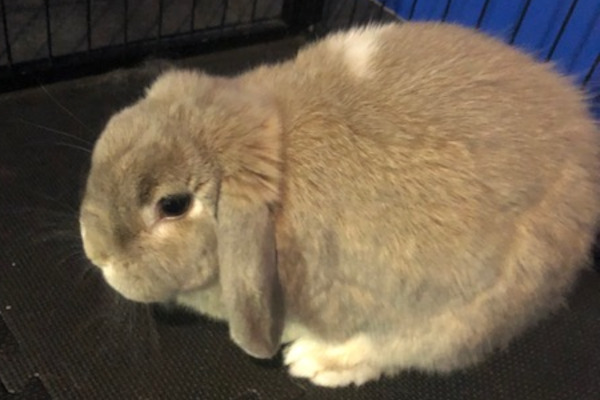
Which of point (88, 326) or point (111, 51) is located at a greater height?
point (111, 51)

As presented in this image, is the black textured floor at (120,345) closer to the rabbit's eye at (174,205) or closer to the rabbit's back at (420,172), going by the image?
the rabbit's back at (420,172)

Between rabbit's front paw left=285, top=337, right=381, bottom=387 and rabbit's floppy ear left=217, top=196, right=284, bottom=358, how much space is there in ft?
0.79

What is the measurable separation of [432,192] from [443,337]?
32cm

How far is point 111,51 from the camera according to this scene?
82.7 inches

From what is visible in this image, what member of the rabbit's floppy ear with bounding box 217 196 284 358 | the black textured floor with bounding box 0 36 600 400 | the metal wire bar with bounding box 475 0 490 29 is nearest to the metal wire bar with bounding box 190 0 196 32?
the black textured floor with bounding box 0 36 600 400

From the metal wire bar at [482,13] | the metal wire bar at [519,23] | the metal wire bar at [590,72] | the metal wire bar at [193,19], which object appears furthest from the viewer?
the metal wire bar at [193,19]

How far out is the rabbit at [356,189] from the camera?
3.58 feet

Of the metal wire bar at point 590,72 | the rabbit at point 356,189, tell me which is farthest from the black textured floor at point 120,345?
the metal wire bar at point 590,72

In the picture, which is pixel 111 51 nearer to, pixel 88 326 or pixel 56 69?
pixel 56 69

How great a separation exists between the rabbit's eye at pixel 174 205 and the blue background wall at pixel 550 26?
1133mm

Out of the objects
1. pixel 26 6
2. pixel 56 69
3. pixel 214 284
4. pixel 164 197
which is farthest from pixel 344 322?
pixel 26 6

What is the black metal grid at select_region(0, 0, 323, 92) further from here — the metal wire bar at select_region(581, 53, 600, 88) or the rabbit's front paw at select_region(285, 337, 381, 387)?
the rabbit's front paw at select_region(285, 337, 381, 387)

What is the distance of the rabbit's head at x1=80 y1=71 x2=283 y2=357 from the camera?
1067mm

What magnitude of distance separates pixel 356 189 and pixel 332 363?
0.46 metres
